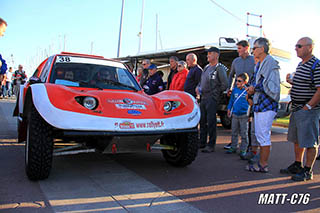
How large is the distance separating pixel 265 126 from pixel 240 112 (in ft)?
4.04

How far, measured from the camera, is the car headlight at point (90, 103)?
304 cm

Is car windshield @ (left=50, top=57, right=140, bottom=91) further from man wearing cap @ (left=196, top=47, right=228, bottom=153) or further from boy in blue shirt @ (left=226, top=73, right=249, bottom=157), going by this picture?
boy in blue shirt @ (left=226, top=73, right=249, bottom=157)

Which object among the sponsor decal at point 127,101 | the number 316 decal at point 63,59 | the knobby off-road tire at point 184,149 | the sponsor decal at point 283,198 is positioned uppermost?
the number 316 decal at point 63,59

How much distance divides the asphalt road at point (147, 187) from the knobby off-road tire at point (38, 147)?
17 cm

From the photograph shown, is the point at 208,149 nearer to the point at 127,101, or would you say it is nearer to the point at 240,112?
the point at 240,112

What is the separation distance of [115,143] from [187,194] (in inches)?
37.9

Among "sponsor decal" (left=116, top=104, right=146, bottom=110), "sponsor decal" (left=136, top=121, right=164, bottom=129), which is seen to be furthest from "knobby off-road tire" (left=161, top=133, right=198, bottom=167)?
"sponsor decal" (left=116, top=104, right=146, bottom=110)

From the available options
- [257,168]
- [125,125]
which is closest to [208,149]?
[257,168]

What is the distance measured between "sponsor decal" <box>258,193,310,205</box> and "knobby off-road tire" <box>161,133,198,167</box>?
3.44ft

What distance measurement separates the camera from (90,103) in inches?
122

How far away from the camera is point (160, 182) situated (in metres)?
3.19

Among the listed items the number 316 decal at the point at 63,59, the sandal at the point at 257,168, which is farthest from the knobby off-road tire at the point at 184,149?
the number 316 decal at the point at 63,59

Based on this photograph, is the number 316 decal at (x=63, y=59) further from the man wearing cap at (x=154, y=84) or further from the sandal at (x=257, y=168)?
the sandal at (x=257, y=168)

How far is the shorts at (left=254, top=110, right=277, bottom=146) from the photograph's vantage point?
11.8 ft
